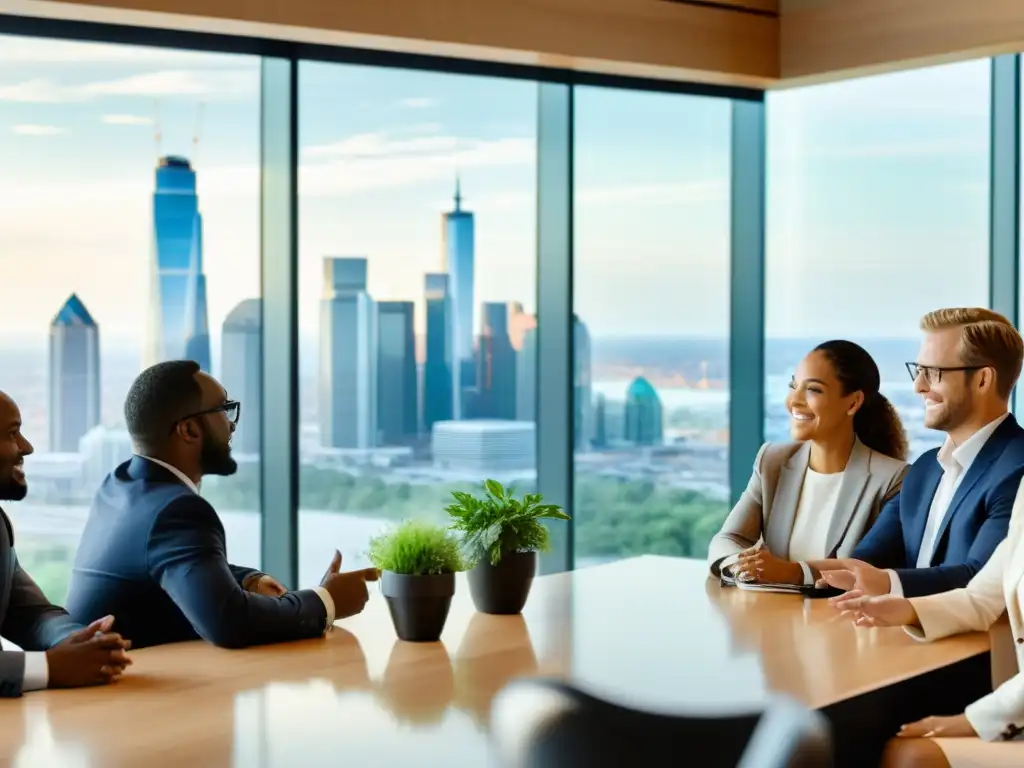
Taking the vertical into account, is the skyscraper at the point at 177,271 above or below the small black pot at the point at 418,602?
above

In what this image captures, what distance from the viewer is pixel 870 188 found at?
604cm

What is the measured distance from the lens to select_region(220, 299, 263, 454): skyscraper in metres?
5.09

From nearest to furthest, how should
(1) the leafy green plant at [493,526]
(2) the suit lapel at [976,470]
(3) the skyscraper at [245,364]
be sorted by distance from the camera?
1. (1) the leafy green plant at [493,526]
2. (2) the suit lapel at [976,470]
3. (3) the skyscraper at [245,364]

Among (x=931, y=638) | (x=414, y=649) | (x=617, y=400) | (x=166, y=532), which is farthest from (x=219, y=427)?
(x=617, y=400)

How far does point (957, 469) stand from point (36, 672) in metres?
2.18

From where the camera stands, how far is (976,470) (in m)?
3.28

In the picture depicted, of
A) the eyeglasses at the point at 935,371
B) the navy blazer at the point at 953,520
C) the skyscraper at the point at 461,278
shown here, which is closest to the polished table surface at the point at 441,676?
the navy blazer at the point at 953,520

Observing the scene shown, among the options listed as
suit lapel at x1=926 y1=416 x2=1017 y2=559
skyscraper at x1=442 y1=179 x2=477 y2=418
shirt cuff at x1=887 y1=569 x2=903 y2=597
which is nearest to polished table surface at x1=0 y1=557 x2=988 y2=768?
shirt cuff at x1=887 y1=569 x2=903 y2=597

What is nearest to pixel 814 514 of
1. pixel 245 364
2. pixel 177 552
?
pixel 177 552

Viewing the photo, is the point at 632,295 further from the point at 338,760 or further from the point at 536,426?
the point at 338,760

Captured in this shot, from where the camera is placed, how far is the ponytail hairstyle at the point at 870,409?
3.75 meters

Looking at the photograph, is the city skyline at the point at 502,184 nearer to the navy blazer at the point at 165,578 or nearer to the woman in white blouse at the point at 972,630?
the navy blazer at the point at 165,578

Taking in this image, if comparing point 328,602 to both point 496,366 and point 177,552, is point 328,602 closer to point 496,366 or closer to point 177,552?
point 177,552

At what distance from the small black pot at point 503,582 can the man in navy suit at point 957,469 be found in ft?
2.34
